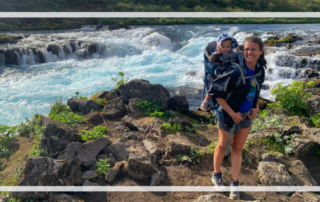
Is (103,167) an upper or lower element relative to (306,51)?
lower

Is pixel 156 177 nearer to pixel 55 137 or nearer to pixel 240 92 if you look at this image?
pixel 240 92

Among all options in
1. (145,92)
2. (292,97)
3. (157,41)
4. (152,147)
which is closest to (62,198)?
(152,147)

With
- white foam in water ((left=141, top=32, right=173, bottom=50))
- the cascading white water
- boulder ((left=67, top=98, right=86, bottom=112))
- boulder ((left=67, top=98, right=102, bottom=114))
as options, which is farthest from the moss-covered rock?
boulder ((left=67, top=98, right=102, bottom=114))

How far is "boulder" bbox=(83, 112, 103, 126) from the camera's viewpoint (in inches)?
188

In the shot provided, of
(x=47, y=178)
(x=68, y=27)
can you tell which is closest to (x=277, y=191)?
(x=47, y=178)

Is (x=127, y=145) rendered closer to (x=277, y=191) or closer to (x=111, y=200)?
(x=111, y=200)

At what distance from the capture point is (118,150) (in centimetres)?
354

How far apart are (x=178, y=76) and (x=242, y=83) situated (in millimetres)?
9206

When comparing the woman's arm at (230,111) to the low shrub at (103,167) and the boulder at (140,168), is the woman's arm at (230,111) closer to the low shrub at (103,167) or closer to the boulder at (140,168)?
the boulder at (140,168)

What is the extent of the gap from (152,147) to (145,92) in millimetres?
1870

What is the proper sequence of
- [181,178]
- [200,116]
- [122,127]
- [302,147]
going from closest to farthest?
[181,178] → [302,147] → [122,127] → [200,116]

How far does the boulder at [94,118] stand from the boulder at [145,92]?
76 centimetres

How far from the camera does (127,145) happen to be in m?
3.74

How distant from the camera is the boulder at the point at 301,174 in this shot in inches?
116
